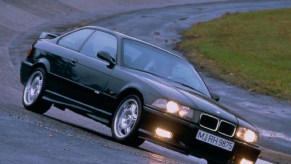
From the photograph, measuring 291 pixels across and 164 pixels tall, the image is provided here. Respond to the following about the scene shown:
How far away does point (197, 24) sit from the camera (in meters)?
38.7

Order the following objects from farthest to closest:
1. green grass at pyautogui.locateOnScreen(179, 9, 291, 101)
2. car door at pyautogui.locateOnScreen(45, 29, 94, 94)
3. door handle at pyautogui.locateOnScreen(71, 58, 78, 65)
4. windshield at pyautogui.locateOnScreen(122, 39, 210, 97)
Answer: green grass at pyautogui.locateOnScreen(179, 9, 291, 101), car door at pyautogui.locateOnScreen(45, 29, 94, 94), door handle at pyautogui.locateOnScreen(71, 58, 78, 65), windshield at pyautogui.locateOnScreen(122, 39, 210, 97)

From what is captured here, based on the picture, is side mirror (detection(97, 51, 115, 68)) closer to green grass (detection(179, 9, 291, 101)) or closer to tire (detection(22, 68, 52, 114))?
tire (detection(22, 68, 52, 114))

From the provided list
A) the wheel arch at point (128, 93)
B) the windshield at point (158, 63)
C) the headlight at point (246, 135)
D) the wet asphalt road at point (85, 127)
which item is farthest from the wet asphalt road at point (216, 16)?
the wheel arch at point (128, 93)

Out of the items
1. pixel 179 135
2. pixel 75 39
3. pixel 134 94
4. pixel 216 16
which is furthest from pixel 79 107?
pixel 216 16

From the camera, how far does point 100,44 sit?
12852 mm

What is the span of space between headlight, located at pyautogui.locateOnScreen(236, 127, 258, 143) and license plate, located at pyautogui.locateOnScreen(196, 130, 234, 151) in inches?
7.2

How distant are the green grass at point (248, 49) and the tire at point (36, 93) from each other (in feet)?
33.2

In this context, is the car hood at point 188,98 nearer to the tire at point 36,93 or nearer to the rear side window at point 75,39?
the rear side window at point 75,39

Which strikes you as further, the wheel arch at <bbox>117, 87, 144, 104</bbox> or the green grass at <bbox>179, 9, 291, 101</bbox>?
the green grass at <bbox>179, 9, 291, 101</bbox>

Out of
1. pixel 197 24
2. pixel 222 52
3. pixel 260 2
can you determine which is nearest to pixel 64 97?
pixel 222 52

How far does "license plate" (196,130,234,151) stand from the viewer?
35.8 ft

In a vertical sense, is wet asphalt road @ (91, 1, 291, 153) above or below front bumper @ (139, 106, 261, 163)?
above

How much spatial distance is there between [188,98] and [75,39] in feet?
9.40

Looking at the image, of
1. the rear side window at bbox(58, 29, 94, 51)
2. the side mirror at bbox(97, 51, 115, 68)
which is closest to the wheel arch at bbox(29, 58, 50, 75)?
the rear side window at bbox(58, 29, 94, 51)
